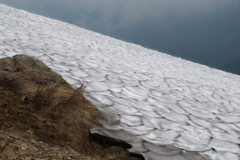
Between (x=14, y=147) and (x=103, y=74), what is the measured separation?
3.85 meters

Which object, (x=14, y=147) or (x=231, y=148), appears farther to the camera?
(x=231, y=148)

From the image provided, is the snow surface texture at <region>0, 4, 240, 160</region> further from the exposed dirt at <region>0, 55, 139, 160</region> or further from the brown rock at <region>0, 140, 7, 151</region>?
the brown rock at <region>0, 140, 7, 151</region>

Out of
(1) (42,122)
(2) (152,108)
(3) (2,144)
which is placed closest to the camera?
(3) (2,144)

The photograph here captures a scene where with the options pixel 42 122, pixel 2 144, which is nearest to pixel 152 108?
pixel 42 122

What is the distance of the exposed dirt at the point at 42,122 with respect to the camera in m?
1.80

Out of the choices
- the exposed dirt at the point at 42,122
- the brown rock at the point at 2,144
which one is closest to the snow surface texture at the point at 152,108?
the exposed dirt at the point at 42,122

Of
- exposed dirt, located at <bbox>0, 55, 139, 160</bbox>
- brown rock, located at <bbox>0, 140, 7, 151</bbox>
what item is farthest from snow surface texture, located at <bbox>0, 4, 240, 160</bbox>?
brown rock, located at <bbox>0, 140, 7, 151</bbox>

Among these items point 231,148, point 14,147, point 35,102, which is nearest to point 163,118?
point 231,148

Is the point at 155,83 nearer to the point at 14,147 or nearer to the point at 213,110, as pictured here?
the point at 213,110

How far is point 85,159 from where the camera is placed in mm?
1916

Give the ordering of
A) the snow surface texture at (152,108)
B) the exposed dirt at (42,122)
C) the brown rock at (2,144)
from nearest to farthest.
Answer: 1. the brown rock at (2,144)
2. the exposed dirt at (42,122)
3. the snow surface texture at (152,108)

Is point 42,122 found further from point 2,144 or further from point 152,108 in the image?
point 152,108

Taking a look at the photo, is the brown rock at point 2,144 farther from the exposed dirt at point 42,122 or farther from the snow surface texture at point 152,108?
the snow surface texture at point 152,108

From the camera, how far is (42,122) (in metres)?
2.25
